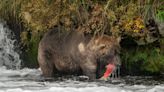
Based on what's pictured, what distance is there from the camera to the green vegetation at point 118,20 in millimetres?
9591

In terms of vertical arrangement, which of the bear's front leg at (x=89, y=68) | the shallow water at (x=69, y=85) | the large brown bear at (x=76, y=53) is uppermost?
the large brown bear at (x=76, y=53)

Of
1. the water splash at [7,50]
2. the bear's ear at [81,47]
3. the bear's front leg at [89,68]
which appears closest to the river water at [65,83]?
the bear's front leg at [89,68]

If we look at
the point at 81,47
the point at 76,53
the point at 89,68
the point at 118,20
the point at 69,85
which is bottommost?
the point at 69,85

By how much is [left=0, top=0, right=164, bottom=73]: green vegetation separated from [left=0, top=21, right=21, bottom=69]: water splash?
60.9 inches

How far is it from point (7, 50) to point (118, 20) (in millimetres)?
3808

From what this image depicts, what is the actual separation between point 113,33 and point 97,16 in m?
0.51

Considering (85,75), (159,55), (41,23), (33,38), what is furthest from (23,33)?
(159,55)

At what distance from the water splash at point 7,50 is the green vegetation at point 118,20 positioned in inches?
60.9

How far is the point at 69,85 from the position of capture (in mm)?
9273

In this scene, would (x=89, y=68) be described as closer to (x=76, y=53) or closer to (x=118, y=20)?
(x=76, y=53)

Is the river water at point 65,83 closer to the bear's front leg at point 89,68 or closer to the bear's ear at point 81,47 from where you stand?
the bear's front leg at point 89,68

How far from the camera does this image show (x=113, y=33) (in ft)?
31.6

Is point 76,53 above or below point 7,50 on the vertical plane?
below

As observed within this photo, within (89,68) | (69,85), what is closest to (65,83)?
(69,85)
